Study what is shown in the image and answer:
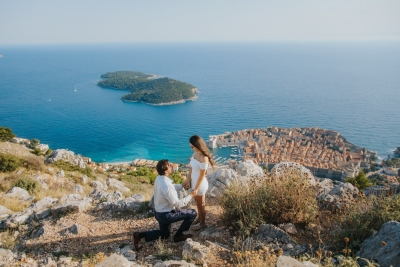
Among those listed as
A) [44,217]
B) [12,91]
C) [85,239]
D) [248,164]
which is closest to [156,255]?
[85,239]

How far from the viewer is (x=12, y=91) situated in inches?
3100

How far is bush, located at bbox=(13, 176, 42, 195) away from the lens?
333 inches

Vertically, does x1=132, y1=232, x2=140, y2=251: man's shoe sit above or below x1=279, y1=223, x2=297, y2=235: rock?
below

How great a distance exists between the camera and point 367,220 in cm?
369

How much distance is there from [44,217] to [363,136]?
53.9m

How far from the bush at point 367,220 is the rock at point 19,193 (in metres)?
7.61

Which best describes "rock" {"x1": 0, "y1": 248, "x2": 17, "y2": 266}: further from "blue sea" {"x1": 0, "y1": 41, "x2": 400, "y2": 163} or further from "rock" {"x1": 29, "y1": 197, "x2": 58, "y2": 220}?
"blue sea" {"x1": 0, "y1": 41, "x2": 400, "y2": 163}

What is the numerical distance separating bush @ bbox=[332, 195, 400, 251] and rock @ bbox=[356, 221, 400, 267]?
0.26 meters

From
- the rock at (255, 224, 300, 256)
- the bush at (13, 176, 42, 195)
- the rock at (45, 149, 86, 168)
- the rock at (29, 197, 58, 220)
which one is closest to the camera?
the rock at (255, 224, 300, 256)

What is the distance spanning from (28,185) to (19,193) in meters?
0.82

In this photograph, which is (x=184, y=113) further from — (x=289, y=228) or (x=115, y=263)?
(x=115, y=263)

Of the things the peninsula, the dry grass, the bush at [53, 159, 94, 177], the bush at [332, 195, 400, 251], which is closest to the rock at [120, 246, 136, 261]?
the bush at [332, 195, 400, 251]

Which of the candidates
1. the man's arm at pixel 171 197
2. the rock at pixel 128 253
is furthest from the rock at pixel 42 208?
the man's arm at pixel 171 197

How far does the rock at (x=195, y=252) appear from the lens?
3.45m
